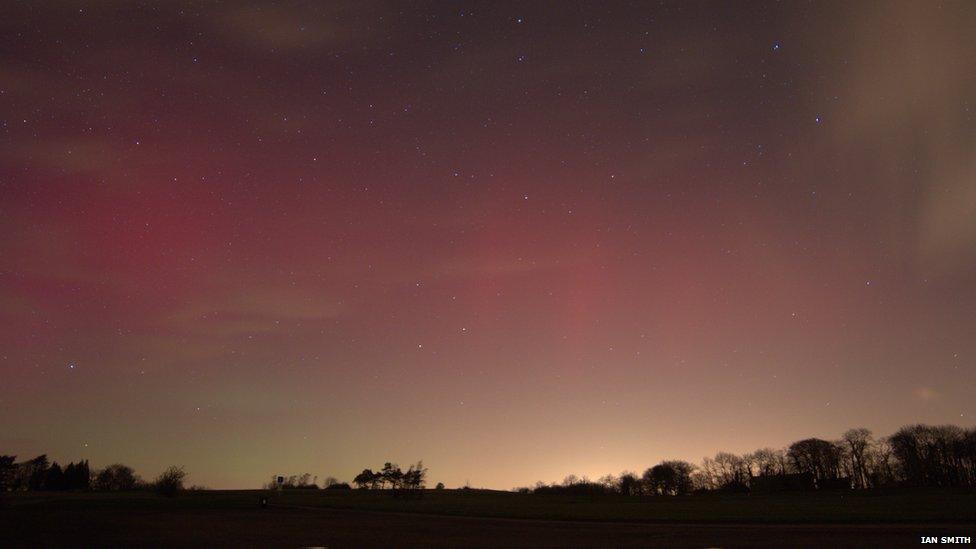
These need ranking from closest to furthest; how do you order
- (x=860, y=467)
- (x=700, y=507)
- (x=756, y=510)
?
(x=756, y=510) < (x=700, y=507) < (x=860, y=467)

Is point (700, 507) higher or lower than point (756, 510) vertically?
lower

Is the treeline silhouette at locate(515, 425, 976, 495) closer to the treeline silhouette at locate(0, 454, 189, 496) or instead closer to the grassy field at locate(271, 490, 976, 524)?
the grassy field at locate(271, 490, 976, 524)

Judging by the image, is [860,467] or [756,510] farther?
[860,467]

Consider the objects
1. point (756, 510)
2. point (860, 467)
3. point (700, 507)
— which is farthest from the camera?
point (860, 467)

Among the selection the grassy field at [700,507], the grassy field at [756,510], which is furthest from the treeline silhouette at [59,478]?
the grassy field at [756,510]

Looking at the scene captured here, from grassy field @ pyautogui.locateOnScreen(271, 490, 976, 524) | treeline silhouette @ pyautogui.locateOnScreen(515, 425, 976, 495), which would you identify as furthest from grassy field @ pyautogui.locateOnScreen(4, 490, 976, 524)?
treeline silhouette @ pyautogui.locateOnScreen(515, 425, 976, 495)

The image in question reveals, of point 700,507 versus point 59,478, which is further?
point 59,478

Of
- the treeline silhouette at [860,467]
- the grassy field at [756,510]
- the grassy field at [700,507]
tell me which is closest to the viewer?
the grassy field at [756,510]

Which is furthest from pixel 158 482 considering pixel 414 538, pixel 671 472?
pixel 671 472

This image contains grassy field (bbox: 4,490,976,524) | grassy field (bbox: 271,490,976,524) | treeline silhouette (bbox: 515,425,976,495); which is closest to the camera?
grassy field (bbox: 271,490,976,524)

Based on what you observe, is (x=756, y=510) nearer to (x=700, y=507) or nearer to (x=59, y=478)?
(x=700, y=507)

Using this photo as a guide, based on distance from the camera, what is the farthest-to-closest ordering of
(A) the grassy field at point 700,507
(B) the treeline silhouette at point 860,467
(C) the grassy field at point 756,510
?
1. (B) the treeline silhouette at point 860,467
2. (A) the grassy field at point 700,507
3. (C) the grassy field at point 756,510

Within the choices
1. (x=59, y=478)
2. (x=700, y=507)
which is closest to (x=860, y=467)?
(x=700, y=507)

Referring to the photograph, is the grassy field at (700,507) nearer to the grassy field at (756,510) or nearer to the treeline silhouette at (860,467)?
the grassy field at (756,510)
